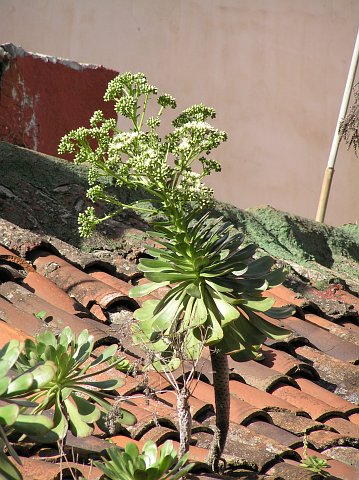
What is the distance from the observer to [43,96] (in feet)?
20.8

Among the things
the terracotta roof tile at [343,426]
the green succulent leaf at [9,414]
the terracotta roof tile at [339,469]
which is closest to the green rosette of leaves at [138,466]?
the green succulent leaf at [9,414]

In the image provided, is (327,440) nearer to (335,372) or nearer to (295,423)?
(295,423)

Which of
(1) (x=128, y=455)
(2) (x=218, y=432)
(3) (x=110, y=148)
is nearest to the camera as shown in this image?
(1) (x=128, y=455)

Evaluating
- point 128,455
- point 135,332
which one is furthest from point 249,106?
point 128,455

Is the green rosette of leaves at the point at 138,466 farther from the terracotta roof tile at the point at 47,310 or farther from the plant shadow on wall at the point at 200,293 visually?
the terracotta roof tile at the point at 47,310

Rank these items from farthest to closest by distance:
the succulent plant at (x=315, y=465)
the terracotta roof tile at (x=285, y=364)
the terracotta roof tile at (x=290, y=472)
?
the terracotta roof tile at (x=285, y=364) < the succulent plant at (x=315, y=465) < the terracotta roof tile at (x=290, y=472)

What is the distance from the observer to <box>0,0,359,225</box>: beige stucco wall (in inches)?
425

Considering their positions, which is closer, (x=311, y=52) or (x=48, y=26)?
(x=48, y=26)

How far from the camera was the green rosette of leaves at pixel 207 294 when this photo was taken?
2809 mm

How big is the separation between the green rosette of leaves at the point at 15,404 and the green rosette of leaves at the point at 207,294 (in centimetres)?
75

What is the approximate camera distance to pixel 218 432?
273 centimetres

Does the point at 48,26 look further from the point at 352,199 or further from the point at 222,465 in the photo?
the point at 222,465

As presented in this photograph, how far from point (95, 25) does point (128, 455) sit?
9.16m

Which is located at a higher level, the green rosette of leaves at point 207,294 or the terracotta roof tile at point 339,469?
the green rosette of leaves at point 207,294
